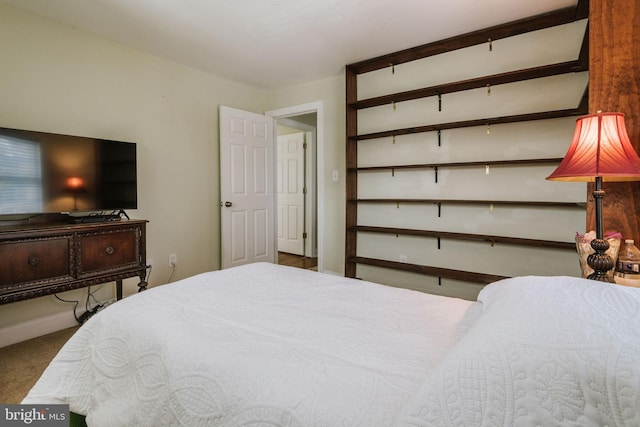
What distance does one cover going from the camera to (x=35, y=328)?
2490 millimetres

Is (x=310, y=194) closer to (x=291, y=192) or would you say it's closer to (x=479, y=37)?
(x=291, y=192)

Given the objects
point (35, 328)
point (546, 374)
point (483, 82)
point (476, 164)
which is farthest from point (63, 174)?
point (483, 82)

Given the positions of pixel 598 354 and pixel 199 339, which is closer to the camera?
pixel 598 354

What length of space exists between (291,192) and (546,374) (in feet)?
17.3

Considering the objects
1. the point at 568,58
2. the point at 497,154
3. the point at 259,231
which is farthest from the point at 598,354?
the point at 259,231

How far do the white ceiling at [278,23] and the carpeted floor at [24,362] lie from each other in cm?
250

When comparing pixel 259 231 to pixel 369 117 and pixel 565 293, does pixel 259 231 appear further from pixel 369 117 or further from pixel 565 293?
pixel 565 293

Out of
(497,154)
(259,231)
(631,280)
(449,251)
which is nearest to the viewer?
(631,280)

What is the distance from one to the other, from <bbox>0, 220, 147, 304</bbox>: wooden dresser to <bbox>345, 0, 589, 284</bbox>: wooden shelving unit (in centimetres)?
207

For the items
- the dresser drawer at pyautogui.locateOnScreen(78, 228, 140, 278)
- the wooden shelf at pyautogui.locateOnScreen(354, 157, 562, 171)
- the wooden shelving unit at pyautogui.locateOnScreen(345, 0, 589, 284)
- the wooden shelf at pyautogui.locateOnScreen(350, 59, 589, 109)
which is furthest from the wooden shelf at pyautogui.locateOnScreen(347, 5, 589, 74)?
the dresser drawer at pyautogui.locateOnScreen(78, 228, 140, 278)

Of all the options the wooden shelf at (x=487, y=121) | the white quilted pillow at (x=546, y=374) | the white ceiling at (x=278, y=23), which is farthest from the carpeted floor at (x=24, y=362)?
the wooden shelf at (x=487, y=121)

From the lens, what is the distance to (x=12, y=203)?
2143 millimetres

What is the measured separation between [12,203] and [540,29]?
4.15 m

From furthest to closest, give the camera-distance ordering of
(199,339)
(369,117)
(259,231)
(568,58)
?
(259,231)
(369,117)
(568,58)
(199,339)
